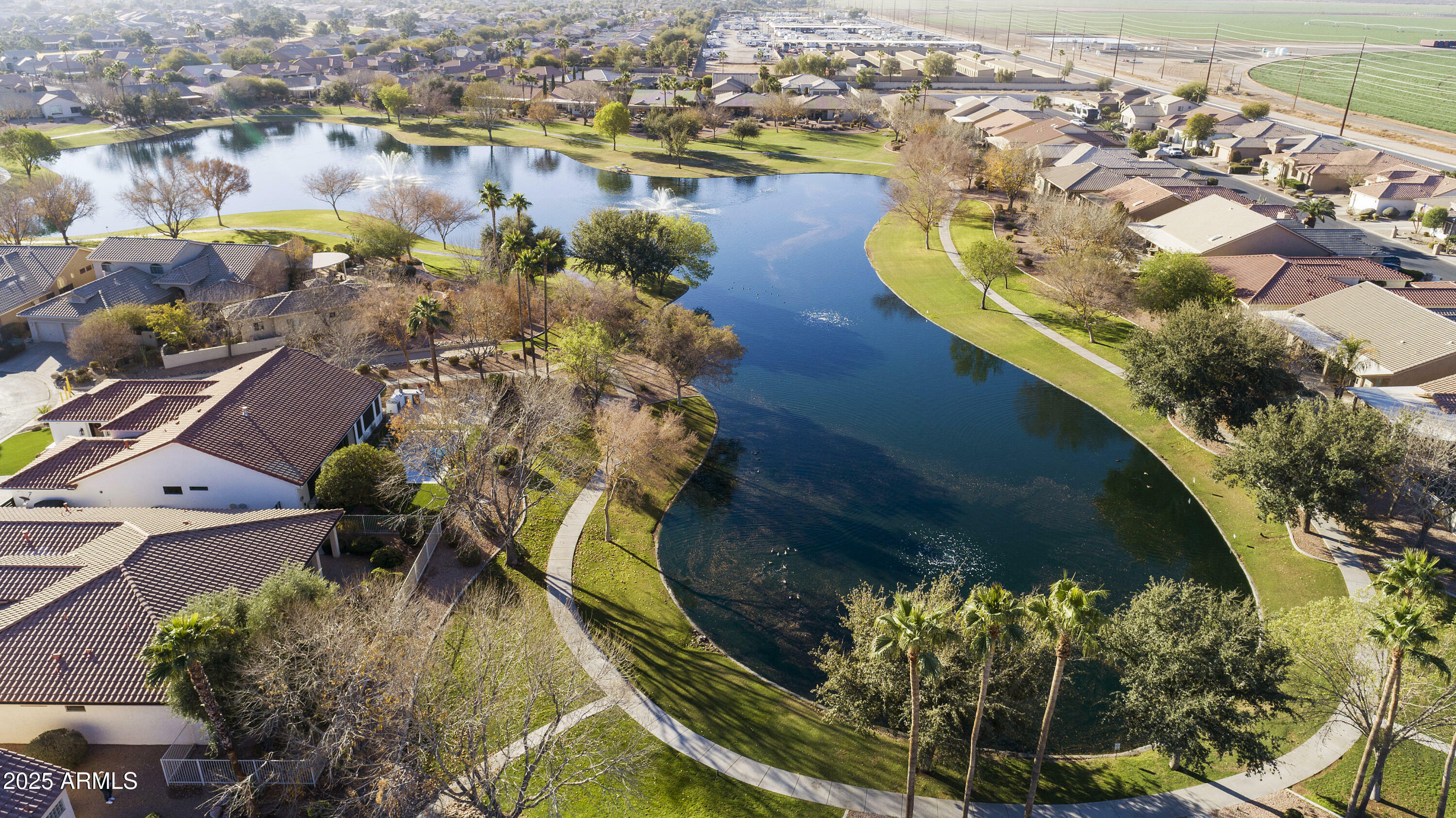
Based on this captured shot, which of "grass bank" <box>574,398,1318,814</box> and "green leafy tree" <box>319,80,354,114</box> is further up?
"green leafy tree" <box>319,80,354,114</box>

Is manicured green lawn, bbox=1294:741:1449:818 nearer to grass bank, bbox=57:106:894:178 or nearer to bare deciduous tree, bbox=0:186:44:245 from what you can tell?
bare deciduous tree, bbox=0:186:44:245

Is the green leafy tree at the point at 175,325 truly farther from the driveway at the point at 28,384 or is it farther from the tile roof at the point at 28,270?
the tile roof at the point at 28,270

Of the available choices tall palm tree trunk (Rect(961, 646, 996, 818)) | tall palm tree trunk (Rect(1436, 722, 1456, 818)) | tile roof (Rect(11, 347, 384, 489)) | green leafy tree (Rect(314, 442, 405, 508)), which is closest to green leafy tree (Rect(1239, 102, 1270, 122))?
tall palm tree trunk (Rect(1436, 722, 1456, 818))

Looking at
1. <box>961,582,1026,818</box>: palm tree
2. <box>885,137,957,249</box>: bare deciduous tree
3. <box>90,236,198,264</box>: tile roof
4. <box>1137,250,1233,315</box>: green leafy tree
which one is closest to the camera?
<box>961,582,1026,818</box>: palm tree

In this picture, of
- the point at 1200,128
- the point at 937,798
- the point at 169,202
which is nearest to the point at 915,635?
the point at 937,798

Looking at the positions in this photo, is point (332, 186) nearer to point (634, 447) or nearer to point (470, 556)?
point (634, 447)

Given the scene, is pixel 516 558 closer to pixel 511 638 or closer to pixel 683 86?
pixel 511 638

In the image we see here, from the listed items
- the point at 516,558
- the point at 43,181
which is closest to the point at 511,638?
the point at 516,558
